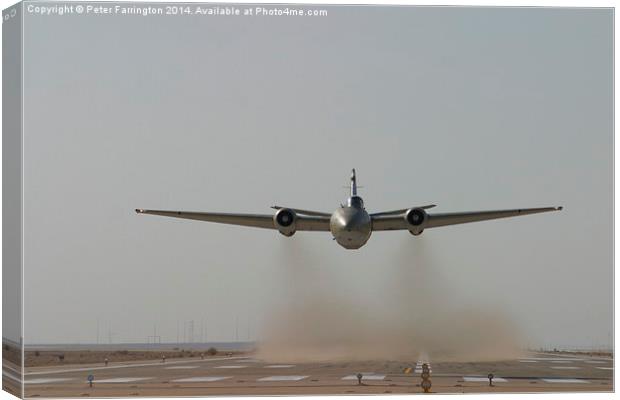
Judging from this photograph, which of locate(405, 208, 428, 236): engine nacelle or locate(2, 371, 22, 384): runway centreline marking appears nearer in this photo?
locate(2, 371, 22, 384): runway centreline marking

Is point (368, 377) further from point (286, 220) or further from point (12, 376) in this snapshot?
point (12, 376)

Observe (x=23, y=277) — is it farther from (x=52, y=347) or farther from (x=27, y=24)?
(x=27, y=24)

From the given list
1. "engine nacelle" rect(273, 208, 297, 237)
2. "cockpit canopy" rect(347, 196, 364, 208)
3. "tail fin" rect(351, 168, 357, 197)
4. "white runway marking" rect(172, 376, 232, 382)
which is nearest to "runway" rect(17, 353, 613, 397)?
"white runway marking" rect(172, 376, 232, 382)

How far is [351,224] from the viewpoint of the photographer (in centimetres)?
5591

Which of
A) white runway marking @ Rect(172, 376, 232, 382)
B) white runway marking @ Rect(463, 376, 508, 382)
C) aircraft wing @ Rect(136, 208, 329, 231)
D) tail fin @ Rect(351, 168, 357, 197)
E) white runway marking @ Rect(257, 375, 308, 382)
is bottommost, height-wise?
white runway marking @ Rect(463, 376, 508, 382)

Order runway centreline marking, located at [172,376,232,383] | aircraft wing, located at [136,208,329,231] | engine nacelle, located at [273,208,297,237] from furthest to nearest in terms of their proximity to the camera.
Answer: engine nacelle, located at [273,208,297,237]
aircraft wing, located at [136,208,329,231]
runway centreline marking, located at [172,376,232,383]

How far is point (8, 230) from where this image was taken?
4878 centimetres

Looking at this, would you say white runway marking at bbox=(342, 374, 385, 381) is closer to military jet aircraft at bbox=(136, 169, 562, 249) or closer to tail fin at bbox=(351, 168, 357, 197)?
military jet aircraft at bbox=(136, 169, 562, 249)

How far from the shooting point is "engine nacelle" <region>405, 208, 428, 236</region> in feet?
189

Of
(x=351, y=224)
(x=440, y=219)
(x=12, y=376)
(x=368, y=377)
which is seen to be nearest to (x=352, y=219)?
(x=351, y=224)

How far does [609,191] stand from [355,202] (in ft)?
39.4

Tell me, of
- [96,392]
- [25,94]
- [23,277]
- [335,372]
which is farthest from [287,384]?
[25,94]

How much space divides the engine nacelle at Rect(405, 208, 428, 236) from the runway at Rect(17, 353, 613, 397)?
657 cm

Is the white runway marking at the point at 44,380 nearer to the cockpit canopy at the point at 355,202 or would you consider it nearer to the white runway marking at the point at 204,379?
the white runway marking at the point at 204,379
